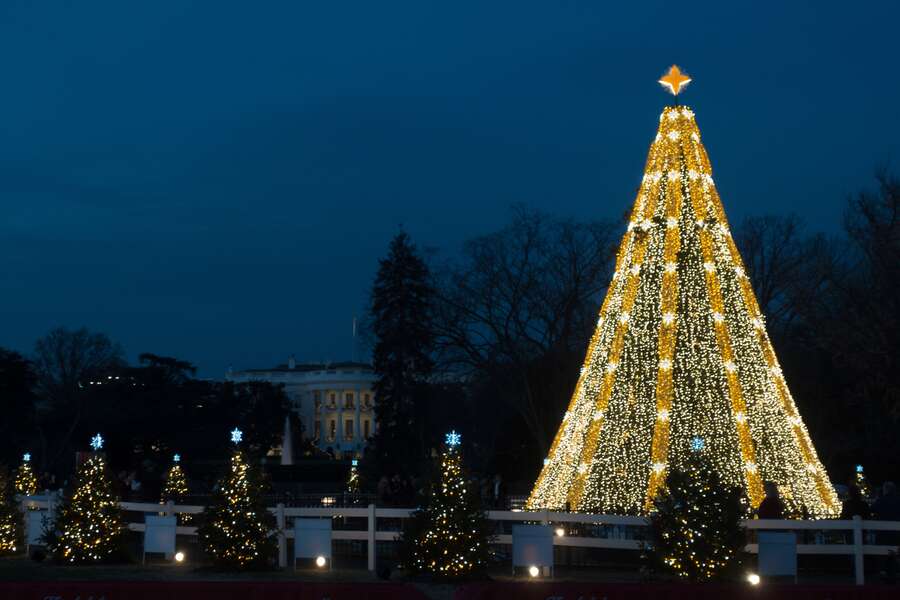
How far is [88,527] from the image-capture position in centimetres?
2019

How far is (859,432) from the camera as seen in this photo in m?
41.8

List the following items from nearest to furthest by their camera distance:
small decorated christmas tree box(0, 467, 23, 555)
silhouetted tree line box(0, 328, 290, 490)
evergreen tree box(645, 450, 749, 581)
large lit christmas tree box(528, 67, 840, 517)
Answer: evergreen tree box(645, 450, 749, 581) → large lit christmas tree box(528, 67, 840, 517) → small decorated christmas tree box(0, 467, 23, 555) → silhouetted tree line box(0, 328, 290, 490)

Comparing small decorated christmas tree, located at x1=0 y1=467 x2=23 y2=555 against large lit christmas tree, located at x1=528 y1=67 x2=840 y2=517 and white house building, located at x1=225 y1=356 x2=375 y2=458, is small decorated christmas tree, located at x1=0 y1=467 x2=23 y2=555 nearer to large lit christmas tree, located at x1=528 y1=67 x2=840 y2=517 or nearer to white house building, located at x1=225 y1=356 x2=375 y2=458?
large lit christmas tree, located at x1=528 y1=67 x2=840 y2=517

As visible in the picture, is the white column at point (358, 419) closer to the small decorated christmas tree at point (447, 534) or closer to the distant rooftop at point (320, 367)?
the distant rooftop at point (320, 367)

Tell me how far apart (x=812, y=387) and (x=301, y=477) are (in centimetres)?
2145

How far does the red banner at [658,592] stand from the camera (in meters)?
11.8

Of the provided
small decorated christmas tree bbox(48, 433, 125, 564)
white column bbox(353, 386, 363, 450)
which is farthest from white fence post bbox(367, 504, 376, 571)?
white column bbox(353, 386, 363, 450)

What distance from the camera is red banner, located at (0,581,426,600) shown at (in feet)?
38.6

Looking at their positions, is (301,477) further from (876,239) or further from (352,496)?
(876,239)

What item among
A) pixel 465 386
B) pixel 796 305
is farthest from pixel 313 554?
pixel 465 386

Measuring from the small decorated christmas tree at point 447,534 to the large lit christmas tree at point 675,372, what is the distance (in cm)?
571

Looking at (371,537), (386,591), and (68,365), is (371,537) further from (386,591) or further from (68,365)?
(68,365)

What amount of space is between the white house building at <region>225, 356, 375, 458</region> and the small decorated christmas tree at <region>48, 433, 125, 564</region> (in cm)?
10276

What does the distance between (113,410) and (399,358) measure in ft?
57.7
